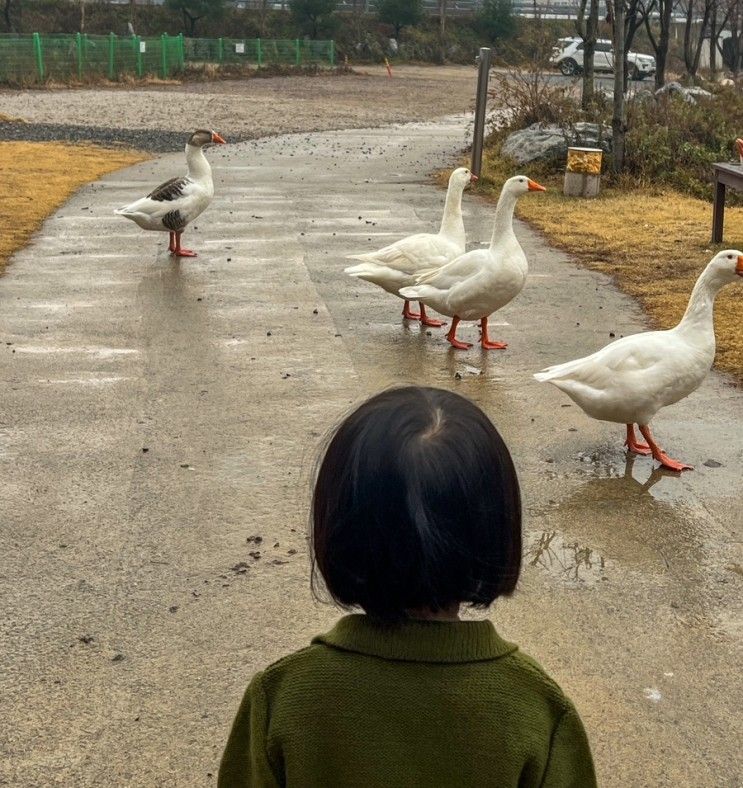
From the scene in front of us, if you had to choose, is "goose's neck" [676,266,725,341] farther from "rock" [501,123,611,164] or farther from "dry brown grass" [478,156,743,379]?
"rock" [501,123,611,164]

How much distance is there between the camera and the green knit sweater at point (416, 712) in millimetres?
1743

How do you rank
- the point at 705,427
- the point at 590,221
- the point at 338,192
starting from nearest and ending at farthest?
the point at 705,427
the point at 590,221
the point at 338,192

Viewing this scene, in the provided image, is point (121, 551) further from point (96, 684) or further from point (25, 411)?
point (25, 411)

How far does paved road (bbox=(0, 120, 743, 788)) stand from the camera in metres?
3.66

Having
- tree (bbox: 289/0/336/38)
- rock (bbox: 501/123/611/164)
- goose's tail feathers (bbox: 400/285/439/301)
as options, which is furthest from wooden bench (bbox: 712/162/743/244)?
tree (bbox: 289/0/336/38)

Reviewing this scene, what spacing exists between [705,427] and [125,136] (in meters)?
21.1

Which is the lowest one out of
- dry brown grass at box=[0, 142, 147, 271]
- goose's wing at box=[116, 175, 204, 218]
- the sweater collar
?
dry brown grass at box=[0, 142, 147, 271]

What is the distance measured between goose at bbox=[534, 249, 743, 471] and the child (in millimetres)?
4080

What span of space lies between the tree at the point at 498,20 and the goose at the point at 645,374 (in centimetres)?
6211

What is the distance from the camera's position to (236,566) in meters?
4.73

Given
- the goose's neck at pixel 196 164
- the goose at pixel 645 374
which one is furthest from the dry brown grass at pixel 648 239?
the goose's neck at pixel 196 164

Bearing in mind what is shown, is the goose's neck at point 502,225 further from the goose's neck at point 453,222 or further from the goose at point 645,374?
the goose at point 645,374

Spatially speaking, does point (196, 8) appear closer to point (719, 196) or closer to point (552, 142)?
point (552, 142)

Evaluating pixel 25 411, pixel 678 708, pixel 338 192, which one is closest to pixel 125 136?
pixel 338 192
